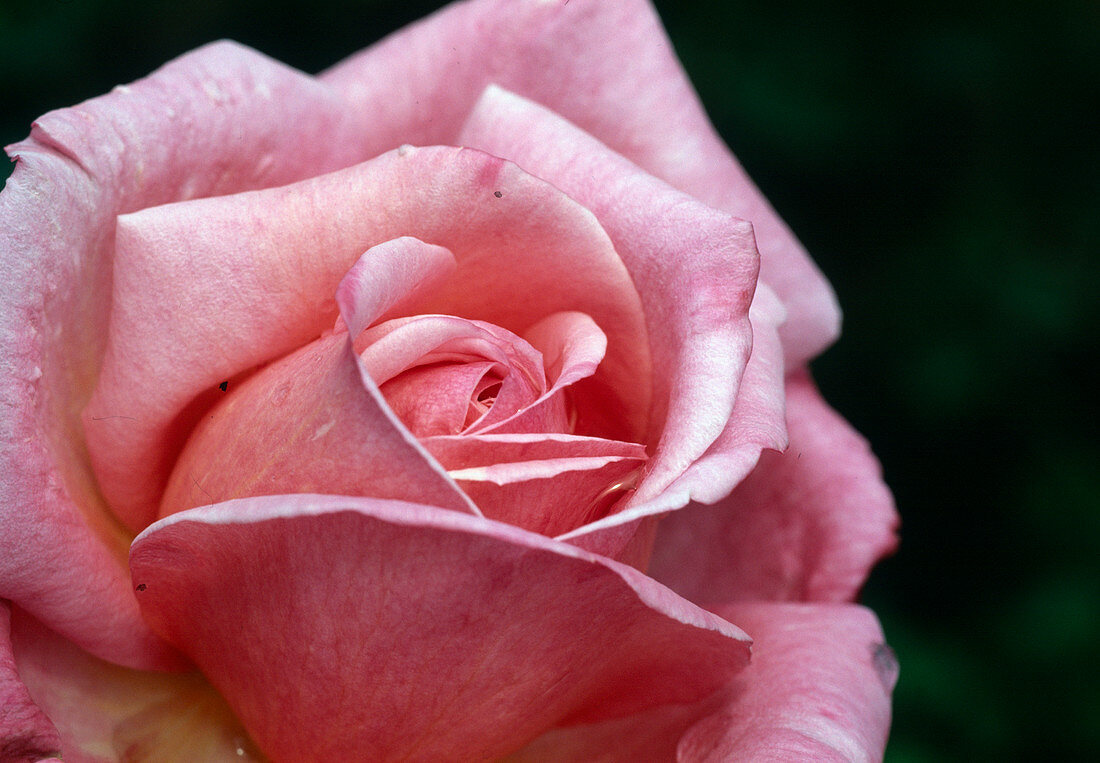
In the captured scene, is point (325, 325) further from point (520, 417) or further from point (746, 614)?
point (746, 614)

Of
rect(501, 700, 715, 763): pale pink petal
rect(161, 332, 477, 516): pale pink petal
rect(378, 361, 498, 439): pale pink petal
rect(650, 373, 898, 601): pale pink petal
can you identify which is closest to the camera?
rect(161, 332, 477, 516): pale pink petal

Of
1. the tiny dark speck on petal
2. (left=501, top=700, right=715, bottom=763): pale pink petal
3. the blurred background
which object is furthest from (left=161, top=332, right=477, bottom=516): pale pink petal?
the blurred background

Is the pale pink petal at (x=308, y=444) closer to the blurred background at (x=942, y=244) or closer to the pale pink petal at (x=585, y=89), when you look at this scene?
the pale pink petal at (x=585, y=89)

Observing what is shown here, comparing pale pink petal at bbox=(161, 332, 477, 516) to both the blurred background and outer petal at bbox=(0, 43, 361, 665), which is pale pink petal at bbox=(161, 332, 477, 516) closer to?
outer petal at bbox=(0, 43, 361, 665)

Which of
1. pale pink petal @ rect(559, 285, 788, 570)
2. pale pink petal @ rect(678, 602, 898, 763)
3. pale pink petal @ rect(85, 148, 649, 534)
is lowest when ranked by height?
pale pink petal @ rect(678, 602, 898, 763)

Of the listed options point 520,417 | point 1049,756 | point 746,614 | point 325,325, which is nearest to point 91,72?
point 325,325

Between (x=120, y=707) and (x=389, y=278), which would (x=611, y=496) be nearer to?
(x=389, y=278)
